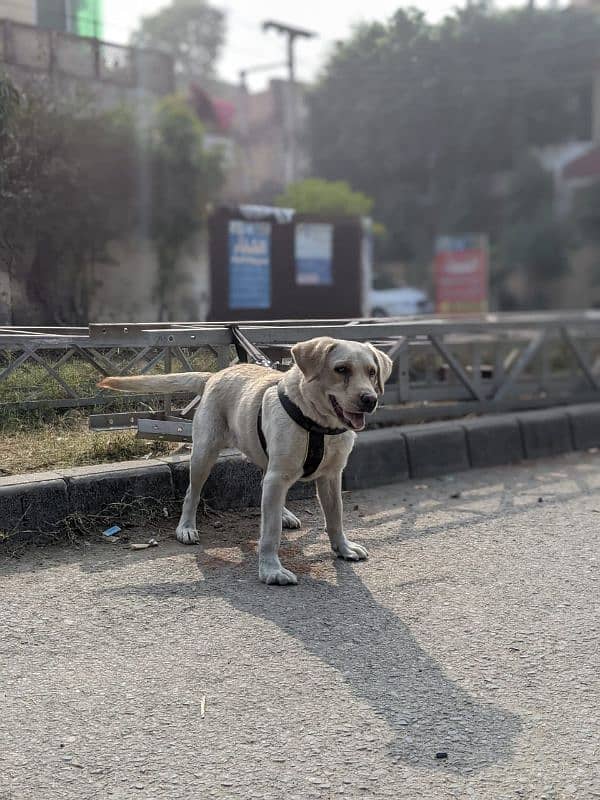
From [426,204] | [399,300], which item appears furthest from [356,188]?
[399,300]

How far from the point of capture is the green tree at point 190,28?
54844 millimetres

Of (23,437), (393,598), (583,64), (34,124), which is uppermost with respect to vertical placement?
(583,64)

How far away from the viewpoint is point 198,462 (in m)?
4.91

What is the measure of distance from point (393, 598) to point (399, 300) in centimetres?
2507

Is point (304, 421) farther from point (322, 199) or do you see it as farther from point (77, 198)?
point (322, 199)

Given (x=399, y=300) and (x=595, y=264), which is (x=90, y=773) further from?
(x=595, y=264)

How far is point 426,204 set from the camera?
46.3 meters

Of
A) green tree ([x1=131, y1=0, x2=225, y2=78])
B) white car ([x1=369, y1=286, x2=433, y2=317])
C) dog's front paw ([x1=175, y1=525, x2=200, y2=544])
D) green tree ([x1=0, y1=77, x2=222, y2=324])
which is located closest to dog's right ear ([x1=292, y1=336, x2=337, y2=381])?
dog's front paw ([x1=175, y1=525, x2=200, y2=544])

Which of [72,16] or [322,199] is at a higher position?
[72,16]

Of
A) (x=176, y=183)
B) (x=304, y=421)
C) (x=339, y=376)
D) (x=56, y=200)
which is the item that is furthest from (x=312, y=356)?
(x=176, y=183)

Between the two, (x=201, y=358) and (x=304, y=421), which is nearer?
(x=304, y=421)

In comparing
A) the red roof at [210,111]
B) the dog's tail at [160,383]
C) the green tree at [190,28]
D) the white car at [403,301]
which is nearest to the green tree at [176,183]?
the dog's tail at [160,383]

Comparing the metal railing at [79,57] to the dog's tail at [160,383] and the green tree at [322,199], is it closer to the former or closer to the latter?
the green tree at [322,199]

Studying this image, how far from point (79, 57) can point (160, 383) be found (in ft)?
21.3
